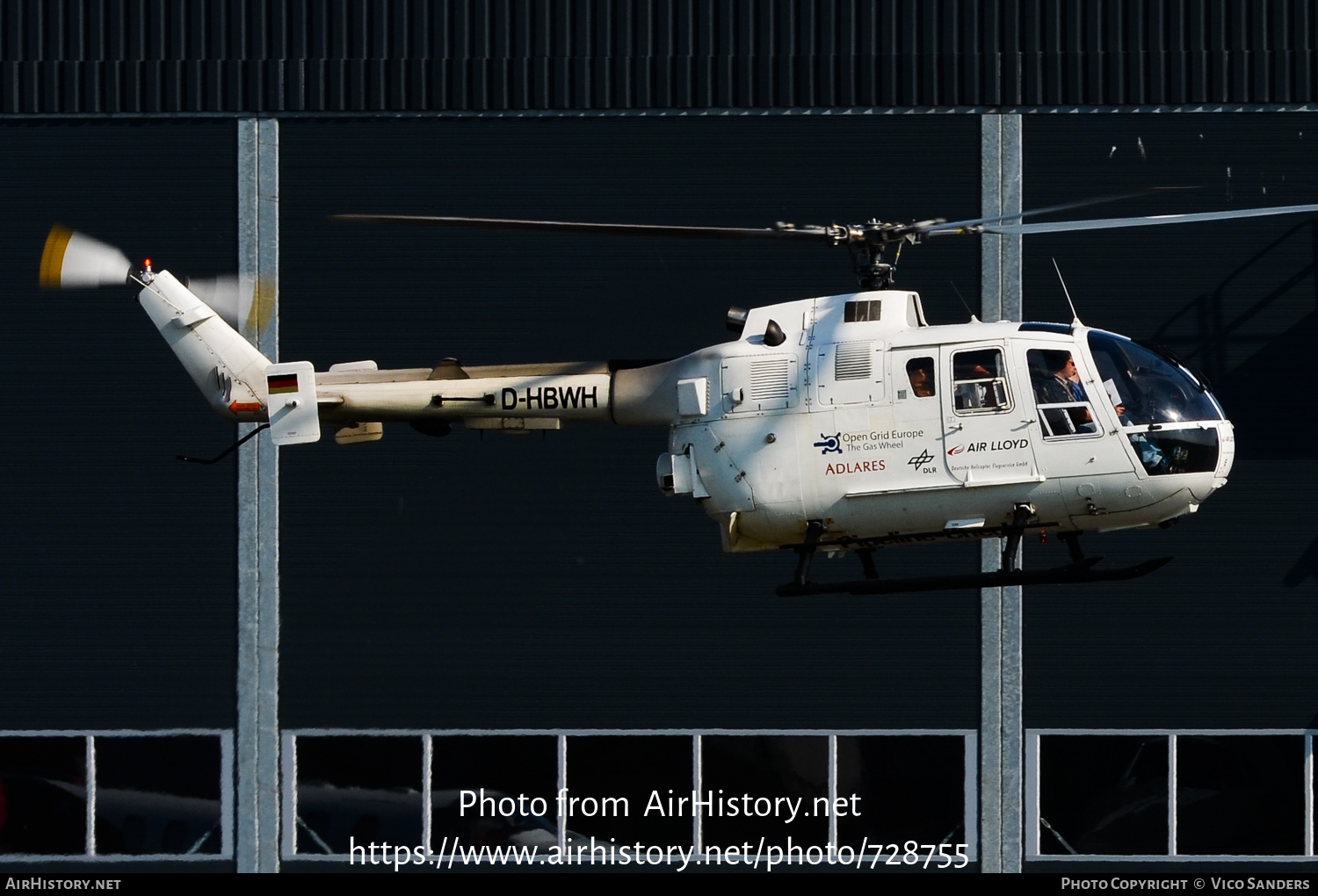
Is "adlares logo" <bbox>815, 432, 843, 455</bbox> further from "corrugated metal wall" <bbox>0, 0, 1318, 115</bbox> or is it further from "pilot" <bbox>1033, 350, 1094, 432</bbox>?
"corrugated metal wall" <bbox>0, 0, 1318, 115</bbox>

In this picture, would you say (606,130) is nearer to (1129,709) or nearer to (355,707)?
(355,707)

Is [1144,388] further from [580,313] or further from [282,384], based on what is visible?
[580,313]

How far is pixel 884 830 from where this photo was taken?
2078 centimetres

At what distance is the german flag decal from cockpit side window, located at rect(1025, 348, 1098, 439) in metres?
6.18

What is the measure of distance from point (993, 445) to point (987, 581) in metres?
1.14

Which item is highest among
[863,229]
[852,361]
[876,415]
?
[863,229]

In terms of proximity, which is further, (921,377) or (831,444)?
(831,444)

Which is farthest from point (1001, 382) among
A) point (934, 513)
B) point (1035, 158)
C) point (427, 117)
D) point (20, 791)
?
point (20, 791)

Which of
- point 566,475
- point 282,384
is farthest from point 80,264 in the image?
point 566,475

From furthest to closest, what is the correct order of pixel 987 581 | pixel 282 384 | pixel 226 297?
pixel 226 297 < pixel 282 384 < pixel 987 581

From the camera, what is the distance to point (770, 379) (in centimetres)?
1494

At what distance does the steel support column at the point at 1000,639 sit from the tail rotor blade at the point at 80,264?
9.27m

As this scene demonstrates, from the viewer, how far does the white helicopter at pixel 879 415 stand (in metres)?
14.3

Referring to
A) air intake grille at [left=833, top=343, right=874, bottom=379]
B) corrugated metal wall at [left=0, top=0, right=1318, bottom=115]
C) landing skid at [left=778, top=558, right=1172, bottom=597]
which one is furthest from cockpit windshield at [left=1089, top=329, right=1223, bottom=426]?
corrugated metal wall at [left=0, top=0, right=1318, bottom=115]
